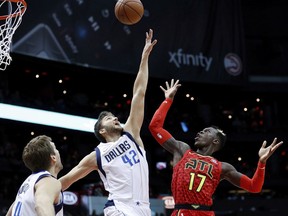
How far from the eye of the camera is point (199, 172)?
7.18m

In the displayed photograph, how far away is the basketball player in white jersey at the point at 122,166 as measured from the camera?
6.02 metres

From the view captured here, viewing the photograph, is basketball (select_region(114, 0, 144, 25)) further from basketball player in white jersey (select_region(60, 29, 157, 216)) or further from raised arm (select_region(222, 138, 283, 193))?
raised arm (select_region(222, 138, 283, 193))

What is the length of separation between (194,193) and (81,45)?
38.5 ft

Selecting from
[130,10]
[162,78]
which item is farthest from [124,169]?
[162,78]

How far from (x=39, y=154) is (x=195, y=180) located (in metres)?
2.78

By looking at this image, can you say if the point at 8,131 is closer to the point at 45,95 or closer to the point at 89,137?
the point at 45,95

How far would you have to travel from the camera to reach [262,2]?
2716 centimetres

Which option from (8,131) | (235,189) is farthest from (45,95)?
(235,189)

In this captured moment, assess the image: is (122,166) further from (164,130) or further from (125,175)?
(164,130)

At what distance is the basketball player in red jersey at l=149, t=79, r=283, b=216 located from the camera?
702cm

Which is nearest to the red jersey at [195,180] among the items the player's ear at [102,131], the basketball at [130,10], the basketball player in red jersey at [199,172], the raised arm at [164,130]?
the basketball player in red jersey at [199,172]

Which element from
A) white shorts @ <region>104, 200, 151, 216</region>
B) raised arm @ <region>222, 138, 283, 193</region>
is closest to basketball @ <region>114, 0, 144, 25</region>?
raised arm @ <region>222, 138, 283, 193</region>

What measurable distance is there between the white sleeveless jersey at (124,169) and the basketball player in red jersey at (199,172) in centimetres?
101

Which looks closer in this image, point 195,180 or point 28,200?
point 28,200
